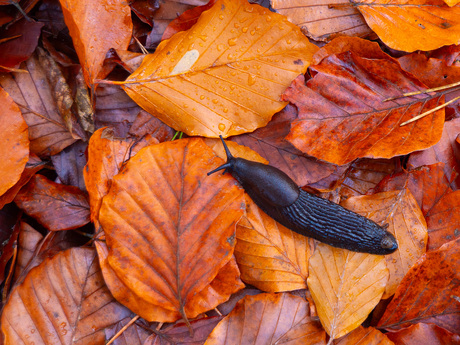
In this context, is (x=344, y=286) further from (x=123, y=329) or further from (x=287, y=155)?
(x=123, y=329)

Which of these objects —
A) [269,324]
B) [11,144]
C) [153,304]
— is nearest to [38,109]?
[11,144]

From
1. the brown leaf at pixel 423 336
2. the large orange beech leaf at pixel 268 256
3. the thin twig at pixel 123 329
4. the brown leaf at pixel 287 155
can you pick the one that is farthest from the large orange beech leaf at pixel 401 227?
the thin twig at pixel 123 329

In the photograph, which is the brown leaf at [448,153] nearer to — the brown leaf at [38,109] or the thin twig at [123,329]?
the thin twig at [123,329]

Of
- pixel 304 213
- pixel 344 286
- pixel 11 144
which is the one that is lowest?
pixel 344 286

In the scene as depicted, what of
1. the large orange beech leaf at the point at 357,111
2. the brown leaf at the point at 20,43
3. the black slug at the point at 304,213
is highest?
the brown leaf at the point at 20,43

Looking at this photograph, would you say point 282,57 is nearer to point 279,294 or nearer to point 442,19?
point 442,19

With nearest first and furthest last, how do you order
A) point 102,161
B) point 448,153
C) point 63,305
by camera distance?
point 63,305 < point 102,161 < point 448,153

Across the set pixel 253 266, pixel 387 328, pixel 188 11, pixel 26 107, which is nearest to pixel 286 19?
pixel 188 11
